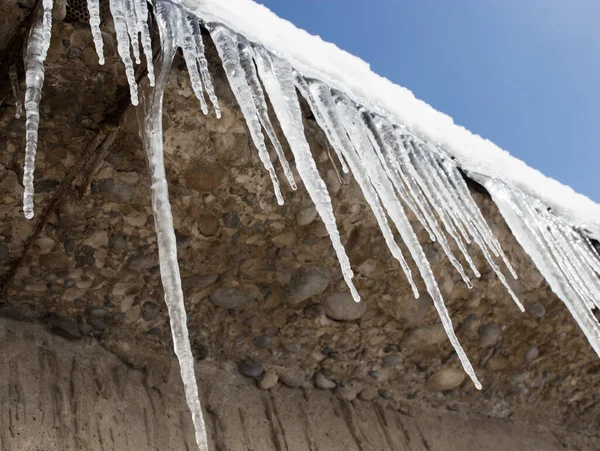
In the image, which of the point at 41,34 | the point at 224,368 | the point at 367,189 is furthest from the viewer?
the point at 224,368

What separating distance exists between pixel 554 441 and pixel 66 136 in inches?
96.0

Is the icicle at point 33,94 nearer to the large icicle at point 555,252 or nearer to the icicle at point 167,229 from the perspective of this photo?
the icicle at point 167,229

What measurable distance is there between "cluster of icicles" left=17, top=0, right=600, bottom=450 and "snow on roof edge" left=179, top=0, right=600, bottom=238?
29 mm

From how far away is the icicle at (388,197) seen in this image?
6.17 ft

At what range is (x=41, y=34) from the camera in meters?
1.56

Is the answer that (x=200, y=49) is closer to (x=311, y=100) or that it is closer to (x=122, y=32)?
(x=122, y=32)

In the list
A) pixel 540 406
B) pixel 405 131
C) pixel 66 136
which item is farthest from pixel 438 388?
pixel 66 136

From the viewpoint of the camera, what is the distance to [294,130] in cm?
176

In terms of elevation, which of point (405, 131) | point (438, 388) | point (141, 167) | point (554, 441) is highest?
point (141, 167)

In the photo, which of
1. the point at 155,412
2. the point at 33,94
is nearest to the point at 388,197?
the point at 33,94

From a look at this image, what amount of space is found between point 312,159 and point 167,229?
1.30ft

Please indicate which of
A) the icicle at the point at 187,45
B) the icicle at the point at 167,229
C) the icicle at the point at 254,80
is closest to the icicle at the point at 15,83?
the icicle at the point at 167,229

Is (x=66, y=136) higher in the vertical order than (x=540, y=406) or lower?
higher

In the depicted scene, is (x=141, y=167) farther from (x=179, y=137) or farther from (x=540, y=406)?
(x=540, y=406)
